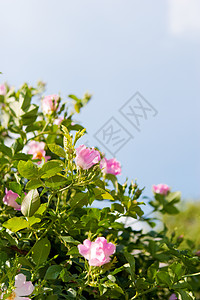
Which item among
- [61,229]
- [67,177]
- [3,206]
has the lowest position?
[3,206]

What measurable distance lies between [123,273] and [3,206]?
367mm

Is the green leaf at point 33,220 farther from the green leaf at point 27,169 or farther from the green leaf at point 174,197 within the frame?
the green leaf at point 174,197

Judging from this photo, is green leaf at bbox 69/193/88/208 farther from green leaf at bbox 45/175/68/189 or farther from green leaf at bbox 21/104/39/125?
green leaf at bbox 21/104/39/125

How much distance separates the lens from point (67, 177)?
29.5 inches

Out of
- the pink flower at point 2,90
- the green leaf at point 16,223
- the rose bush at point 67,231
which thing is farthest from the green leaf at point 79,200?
the pink flower at point 2,90

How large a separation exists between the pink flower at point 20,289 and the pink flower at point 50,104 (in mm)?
546

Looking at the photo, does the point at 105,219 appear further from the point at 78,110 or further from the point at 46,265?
the point at 78,110

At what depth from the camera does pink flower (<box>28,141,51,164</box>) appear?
3.54 ft

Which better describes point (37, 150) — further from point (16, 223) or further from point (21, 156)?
point (16, 223)

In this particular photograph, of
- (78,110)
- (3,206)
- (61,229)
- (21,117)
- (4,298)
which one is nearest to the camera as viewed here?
(4,298)

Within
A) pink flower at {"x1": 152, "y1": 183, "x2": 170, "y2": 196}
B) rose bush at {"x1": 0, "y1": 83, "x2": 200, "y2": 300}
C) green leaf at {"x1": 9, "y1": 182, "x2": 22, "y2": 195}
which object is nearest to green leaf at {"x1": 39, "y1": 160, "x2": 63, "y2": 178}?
rose bush at {"x1": 0, "y1": 83, "x2": 200, "y2": 300}

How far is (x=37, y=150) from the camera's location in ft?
3.65

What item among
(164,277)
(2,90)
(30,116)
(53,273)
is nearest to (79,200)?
(53,273)

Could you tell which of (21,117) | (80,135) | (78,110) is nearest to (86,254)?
(80,135)
